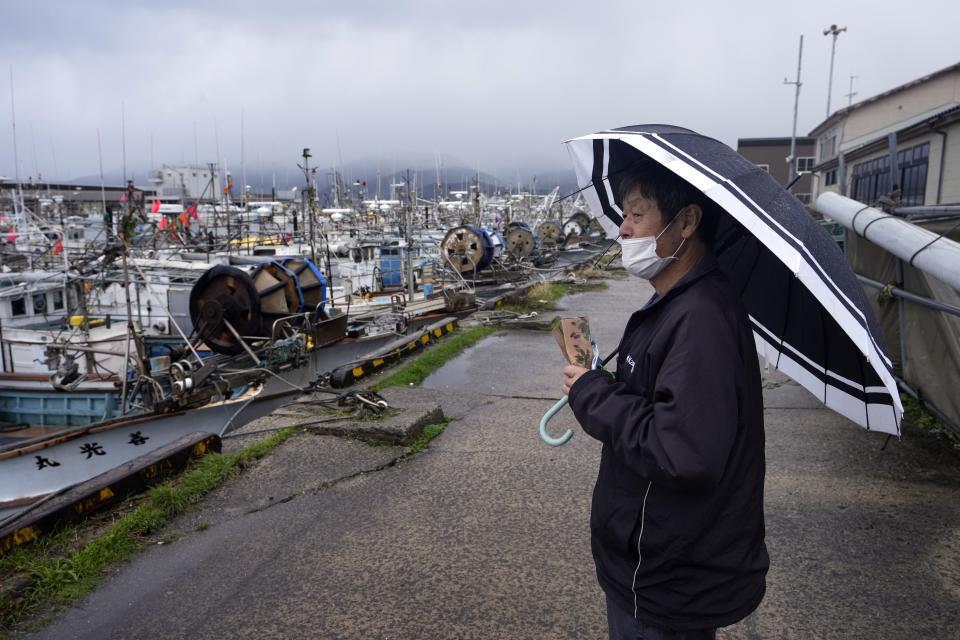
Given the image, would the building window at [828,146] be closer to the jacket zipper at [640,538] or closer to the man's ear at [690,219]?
the man's ear at [690,219]

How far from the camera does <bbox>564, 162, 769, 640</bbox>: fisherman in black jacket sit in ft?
5.84

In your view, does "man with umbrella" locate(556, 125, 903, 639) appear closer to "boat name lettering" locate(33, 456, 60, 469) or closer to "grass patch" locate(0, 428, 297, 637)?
"grass patch" locate(0, 428, 297, 637)

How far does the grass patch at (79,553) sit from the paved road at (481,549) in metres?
0.14

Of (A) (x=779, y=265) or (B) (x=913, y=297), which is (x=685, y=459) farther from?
(B) (x=913, y=297)

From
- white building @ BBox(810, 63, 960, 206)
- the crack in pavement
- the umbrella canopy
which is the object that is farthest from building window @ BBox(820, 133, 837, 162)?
the umbrella canopy

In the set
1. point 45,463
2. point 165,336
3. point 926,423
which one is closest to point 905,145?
point 926,423

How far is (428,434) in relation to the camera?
621 cm

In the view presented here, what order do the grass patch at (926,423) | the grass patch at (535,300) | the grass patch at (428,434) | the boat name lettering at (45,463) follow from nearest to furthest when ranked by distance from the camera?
the grass patch at (926,423) < the grass patch at (428,434) < the boat name lettering at (45,463) < the grass patch at (535,300)

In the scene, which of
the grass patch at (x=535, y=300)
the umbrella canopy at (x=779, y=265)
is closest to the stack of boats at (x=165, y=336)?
the grass patch at (x=535, y=300)

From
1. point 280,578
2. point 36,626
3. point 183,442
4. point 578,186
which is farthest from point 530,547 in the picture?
point 183,442

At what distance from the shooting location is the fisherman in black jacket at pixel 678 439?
1781 millimetres

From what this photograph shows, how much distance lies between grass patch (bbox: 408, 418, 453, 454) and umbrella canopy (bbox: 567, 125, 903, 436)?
10.6 ft

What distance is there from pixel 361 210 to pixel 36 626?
36790 mm

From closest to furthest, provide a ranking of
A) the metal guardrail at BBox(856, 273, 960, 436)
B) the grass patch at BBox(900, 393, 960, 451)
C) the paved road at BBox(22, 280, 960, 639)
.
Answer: the paved road at BBox(22, 280, 960, 639), the metal guardrail at BBox(856, 273, 960, 436), the grass patch at BBox(900, 393, 960, 451)
